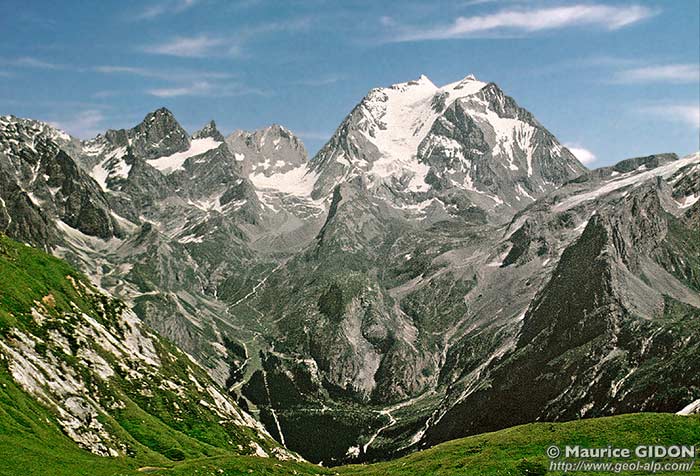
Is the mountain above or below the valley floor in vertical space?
above

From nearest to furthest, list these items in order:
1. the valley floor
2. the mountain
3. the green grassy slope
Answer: the valley floor → the green grassy slope → the mountain

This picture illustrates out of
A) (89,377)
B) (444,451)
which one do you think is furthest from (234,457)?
(89,377)

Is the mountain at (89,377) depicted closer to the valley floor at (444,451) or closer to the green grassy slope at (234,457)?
the green grassy slope at (234,457)

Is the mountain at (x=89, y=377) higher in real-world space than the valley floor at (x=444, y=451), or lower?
higher

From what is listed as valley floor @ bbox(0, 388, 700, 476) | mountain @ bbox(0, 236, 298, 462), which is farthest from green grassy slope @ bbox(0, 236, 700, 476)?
mountain @ bbox(0, 236, 298, 462)

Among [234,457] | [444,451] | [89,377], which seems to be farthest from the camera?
[89,377]

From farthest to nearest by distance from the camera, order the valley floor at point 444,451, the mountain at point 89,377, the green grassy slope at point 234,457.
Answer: the mountain at point 89,377
the green grassy slope at point 234,457
the valley floor at point 444,451

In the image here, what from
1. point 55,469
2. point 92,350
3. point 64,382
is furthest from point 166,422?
point 55,469

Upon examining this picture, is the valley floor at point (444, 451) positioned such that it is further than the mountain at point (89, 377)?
No

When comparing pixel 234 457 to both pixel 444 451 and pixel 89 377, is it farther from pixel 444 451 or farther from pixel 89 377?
pixel 89 377

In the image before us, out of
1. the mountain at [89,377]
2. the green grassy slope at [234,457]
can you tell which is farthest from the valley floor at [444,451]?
the mountain at [89,377]

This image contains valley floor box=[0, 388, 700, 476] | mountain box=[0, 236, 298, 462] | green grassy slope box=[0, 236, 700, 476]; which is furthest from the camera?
mountain box=[0, 236, 298, 462]

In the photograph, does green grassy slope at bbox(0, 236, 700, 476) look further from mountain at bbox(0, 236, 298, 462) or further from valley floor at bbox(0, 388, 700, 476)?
mountain at bbox(0, 236, 298, 462)

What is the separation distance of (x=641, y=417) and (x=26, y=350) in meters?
115
